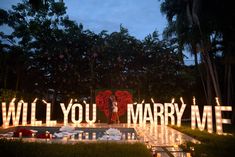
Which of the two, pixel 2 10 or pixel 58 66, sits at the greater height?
pixel 2 10

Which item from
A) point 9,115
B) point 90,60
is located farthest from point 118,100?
point 9,115

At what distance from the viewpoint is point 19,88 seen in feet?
71.2

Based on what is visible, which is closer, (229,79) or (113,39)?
(229,79)

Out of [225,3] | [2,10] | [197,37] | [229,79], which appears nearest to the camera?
[225,3]

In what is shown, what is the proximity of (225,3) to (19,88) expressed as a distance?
14.7 metres

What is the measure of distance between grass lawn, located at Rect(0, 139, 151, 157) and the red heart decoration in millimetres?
10831

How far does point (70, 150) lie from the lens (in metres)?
7.20

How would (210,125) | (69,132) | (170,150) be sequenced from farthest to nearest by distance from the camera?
1. (69,132)
2. (210,125)
3. (170,150)

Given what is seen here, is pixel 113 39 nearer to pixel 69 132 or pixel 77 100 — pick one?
pixel 77 100

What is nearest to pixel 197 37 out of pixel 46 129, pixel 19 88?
pixel 46 129

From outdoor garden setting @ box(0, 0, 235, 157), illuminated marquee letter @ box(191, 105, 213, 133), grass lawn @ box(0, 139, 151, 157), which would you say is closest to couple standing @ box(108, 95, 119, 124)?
outdoor garden setting @ box(0, 0, 235, 157)

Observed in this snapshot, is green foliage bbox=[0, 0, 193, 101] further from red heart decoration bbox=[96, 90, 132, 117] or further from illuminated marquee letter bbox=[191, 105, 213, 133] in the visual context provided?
illuminated marquee letter bbox=[191, 105, 213, 133]

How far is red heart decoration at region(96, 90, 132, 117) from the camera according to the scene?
733 inches

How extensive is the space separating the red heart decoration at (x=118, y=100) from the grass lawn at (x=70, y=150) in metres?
10.8
